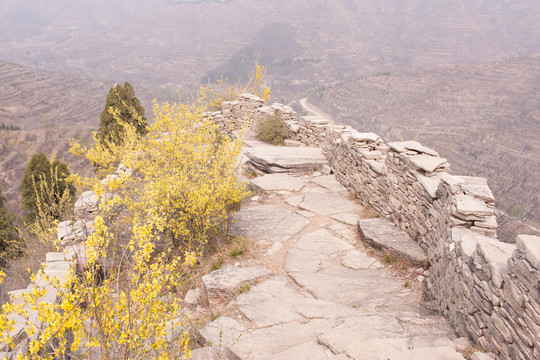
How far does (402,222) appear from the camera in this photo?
5.55m

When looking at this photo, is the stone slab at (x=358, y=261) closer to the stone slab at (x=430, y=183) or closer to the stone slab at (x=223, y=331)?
the stone slab at (x=430, y=183)

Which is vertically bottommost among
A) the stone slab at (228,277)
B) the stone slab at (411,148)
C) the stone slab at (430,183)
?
the stone slab at (228,277)

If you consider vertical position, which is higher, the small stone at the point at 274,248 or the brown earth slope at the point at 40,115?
the small stone at the point at 274,248

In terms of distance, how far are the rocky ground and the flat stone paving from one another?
12mm

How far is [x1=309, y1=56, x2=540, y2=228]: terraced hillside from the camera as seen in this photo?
4153cm

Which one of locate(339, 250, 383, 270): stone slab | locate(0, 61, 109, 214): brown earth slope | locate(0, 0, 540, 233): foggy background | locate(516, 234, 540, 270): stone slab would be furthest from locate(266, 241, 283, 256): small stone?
locate(0, 61, 109, 214): brown earth slope

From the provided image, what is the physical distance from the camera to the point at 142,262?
2910 mm

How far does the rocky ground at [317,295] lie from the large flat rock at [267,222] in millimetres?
19

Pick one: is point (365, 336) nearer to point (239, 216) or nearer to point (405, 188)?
point (405, 188)

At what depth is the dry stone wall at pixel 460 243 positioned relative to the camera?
2520mm

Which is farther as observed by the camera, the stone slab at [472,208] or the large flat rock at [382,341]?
the stone slab at [472,208]

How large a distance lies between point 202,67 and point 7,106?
13142 centimetres

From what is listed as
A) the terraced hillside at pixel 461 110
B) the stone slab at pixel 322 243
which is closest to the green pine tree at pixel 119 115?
the stone slab at pixel 322 243

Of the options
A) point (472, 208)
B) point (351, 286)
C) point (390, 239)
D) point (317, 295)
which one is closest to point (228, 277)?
point (317, 295)
